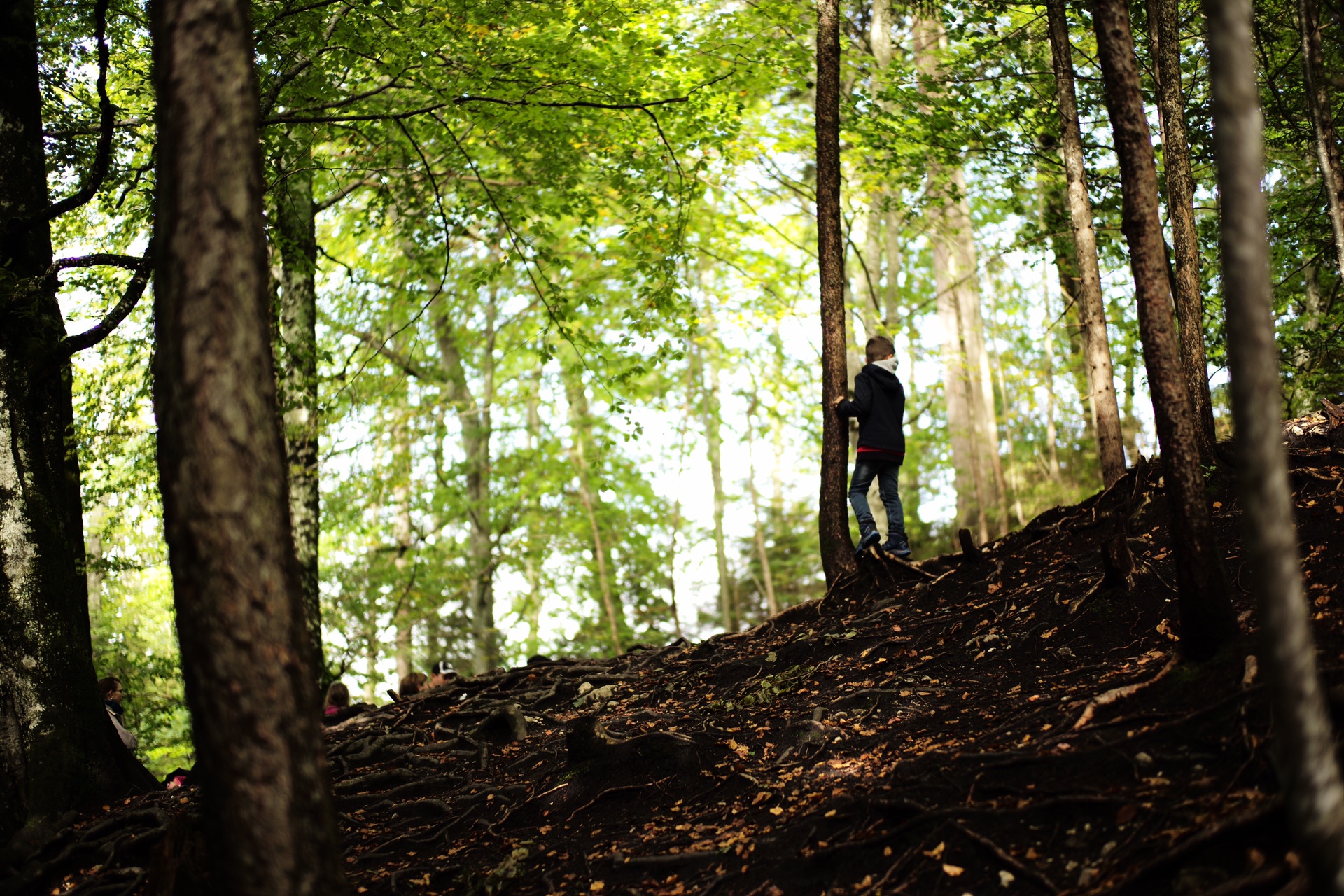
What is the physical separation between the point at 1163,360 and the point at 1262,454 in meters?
2.17

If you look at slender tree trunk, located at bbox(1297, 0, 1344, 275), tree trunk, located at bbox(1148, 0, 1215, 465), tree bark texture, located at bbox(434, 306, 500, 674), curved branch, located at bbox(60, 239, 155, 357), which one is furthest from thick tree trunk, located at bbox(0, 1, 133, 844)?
tree bark texture, located at bbox(434, 306, 500, 674)

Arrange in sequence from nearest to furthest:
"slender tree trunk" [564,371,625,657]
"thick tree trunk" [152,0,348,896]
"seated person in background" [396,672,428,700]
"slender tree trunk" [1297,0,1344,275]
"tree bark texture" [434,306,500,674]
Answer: "thick tree trunk" [152,0,348,896] → "slender tree trunk" [1297,0,1344,275] → "seated person in background" [396,672,428,700] → "tree bark texture" [434,306,500,674] → "slender tree trunk" [564,371,625,657]

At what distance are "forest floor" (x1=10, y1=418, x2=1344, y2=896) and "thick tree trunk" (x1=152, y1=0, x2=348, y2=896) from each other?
2.06 m

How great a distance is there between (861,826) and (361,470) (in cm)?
1533

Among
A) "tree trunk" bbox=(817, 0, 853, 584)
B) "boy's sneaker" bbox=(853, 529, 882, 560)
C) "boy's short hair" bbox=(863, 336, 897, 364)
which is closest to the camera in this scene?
"boy's sneaker" bbox=(853, 529, 882, 560)

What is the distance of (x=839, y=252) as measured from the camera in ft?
28.2

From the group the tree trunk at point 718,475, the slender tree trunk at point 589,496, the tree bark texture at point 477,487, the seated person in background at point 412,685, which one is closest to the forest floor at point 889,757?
the seated person in background at point 412,685

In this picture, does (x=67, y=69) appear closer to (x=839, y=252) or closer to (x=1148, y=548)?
(x=839, y=252)

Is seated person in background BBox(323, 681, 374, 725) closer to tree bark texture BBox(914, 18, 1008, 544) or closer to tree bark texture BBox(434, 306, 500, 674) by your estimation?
tree bark texture BBox(434, 306, 500, 674)

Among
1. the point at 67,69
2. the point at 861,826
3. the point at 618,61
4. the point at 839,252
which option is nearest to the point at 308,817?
the point at 861,826

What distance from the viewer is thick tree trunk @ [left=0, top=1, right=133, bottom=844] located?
236 inches

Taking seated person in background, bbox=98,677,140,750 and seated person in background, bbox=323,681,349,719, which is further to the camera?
seated person in background, bbox=323,681,349,719

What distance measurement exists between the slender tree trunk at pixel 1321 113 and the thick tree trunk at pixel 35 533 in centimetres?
1031

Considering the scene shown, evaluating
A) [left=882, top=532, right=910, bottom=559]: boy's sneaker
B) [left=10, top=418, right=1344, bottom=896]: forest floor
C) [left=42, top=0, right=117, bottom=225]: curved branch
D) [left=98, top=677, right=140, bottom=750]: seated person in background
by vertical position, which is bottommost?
[left=10, top=418, right=1344, bottom=896]: forest floor
